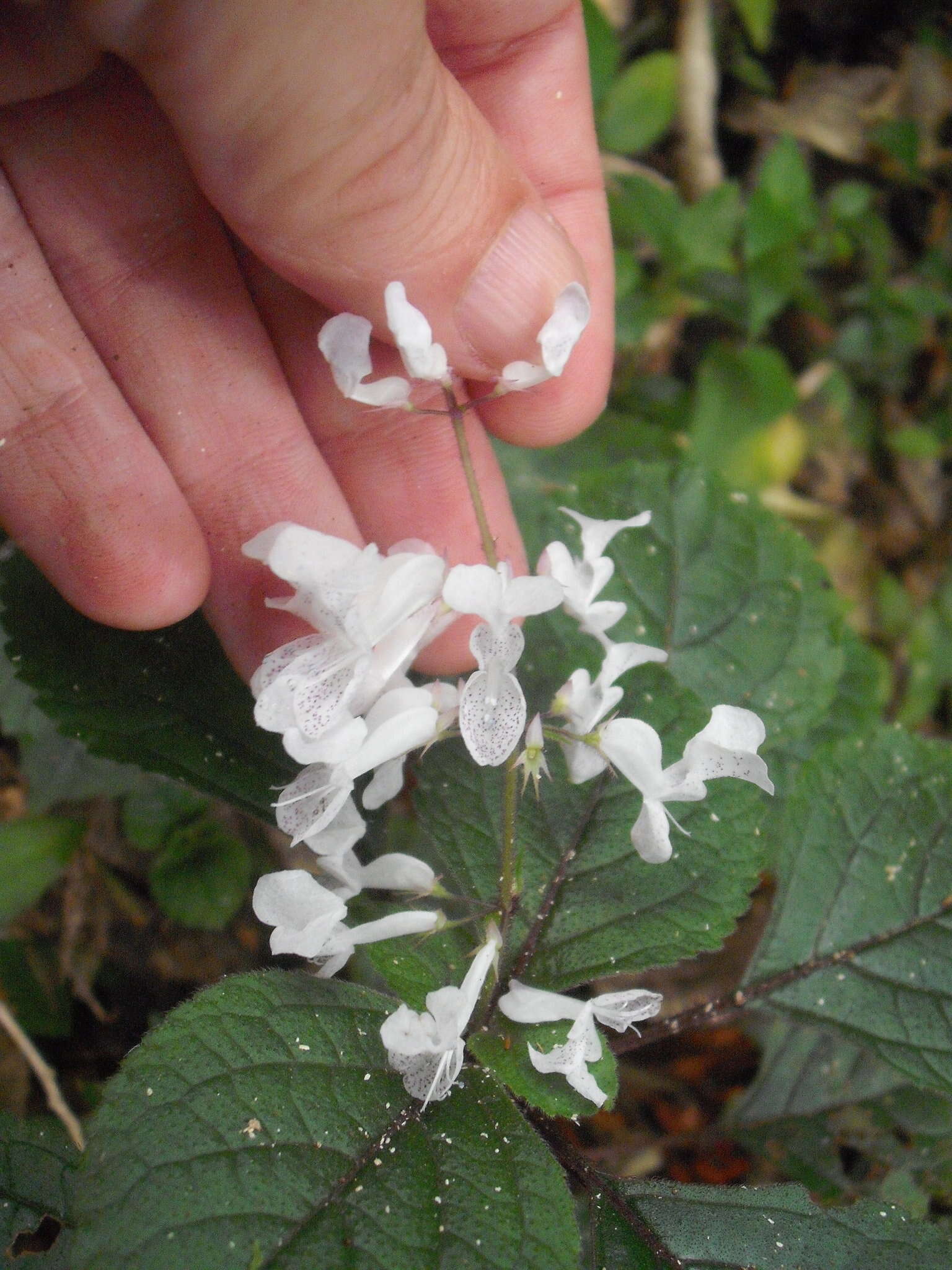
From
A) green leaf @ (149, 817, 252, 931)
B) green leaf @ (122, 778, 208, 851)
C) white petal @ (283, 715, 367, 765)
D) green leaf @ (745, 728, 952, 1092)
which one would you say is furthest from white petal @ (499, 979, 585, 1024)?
green leaf @ (122, 778, 208, 851)

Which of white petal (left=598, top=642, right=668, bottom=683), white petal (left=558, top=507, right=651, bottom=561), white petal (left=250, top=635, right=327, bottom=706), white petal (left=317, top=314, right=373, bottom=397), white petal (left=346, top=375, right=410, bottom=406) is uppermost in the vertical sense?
white petal (left=317, top=314, right=373, bottom=397)

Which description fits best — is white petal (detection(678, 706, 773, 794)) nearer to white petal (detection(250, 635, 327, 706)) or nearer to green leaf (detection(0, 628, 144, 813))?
white petal (detection(250, 635, 327, 706))

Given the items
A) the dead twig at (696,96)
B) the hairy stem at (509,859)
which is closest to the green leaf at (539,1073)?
the hairy stem at (509,859)

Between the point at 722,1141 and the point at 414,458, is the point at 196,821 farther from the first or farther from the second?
the point at 722,1141

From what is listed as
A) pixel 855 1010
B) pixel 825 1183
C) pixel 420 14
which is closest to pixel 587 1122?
pixel 825 1183

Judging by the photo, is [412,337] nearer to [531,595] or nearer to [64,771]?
[531,595]

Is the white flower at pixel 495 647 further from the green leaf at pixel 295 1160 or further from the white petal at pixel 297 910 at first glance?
the green leaf at pixel 295 1160
